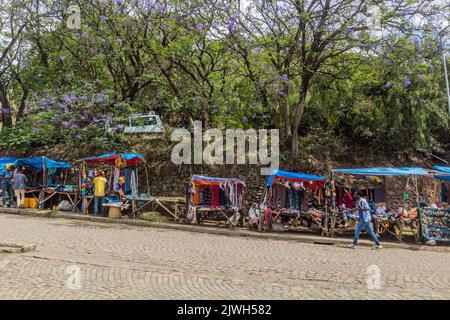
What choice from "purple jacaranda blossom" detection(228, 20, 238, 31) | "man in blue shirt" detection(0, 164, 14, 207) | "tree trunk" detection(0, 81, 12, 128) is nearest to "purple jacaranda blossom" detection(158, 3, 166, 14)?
"purple jacaranda blossom" detection(228, 20, 238, 31)

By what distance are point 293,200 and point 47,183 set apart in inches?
475

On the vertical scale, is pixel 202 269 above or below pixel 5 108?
below

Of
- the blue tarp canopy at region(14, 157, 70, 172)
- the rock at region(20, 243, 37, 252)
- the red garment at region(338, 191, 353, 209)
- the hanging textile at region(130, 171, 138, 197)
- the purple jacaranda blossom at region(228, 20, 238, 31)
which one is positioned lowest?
the rock at region(20, 243, 37, 252)

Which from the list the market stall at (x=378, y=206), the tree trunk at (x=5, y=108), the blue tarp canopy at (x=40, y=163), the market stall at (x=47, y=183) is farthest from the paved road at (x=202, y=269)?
the tree trunk at (x=5, y=108)

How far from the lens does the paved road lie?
616 centimetres

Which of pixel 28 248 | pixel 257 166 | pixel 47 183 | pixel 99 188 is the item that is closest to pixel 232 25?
pixel 257 166

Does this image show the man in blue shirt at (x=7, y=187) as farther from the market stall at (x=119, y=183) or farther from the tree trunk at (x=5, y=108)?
the tree trunk at (x=5, y=108)

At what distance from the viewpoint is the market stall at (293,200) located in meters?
13.7

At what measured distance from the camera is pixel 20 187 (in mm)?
17172

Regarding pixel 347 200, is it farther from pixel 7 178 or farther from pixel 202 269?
pixel 7 178

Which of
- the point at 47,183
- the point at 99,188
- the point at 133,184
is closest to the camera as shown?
the point at 99,188

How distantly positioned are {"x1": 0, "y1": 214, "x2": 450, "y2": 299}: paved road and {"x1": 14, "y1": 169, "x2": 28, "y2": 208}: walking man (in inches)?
218

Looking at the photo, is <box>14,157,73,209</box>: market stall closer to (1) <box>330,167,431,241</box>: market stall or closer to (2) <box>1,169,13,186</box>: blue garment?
(2) <box>1,169,13,186</box>: blue garment
